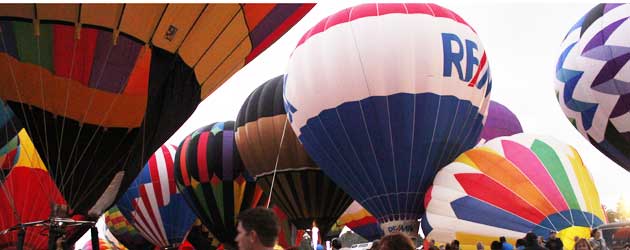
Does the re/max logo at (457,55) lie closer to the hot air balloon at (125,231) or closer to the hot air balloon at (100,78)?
the hot air balloon at (100,78)

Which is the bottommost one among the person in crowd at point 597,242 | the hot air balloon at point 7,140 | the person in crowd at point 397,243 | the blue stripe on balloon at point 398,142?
the person in crowd at point 597,242

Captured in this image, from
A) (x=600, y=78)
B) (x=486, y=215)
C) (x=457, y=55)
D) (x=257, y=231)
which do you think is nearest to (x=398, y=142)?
(x=457, y=55)

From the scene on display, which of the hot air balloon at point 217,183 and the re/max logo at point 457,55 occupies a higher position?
the re/max logo at point 457,55

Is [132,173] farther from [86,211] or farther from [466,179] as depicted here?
[466,179]

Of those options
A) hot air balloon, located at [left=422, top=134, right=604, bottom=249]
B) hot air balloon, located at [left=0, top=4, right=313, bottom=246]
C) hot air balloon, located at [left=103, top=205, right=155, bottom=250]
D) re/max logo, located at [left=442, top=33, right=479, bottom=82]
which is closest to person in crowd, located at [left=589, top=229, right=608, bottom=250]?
hot air balloon, located at [left=422, top=134, right=604, bottom=249]

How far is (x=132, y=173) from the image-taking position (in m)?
7.10

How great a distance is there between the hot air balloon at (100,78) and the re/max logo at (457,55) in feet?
12.0

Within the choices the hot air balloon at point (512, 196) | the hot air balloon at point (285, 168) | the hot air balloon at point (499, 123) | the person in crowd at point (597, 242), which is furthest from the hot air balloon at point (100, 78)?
the hot air balloon at point (499, 123)

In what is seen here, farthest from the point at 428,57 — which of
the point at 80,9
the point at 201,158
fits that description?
Result: the point at 201,158

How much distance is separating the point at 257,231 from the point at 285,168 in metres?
10.3

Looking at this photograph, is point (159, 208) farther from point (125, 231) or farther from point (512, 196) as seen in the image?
point (512, 196)

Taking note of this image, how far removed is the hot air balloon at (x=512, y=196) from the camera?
8.59 meters

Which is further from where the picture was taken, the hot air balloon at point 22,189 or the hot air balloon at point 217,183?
the hot air balloon at point 217,183

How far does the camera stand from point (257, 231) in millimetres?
2283
